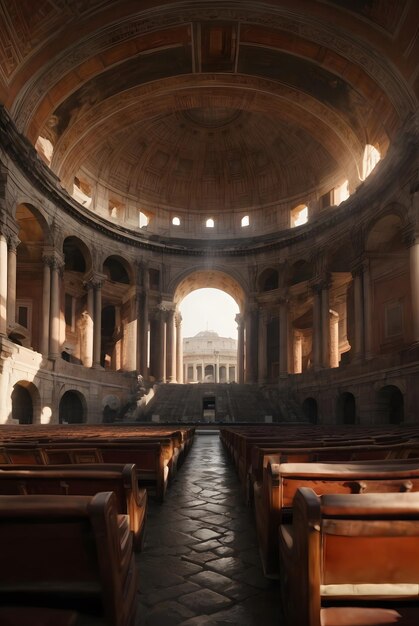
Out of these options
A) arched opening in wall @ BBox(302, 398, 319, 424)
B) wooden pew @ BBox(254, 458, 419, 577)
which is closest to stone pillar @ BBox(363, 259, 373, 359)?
arched opening in wall @ BBox(302, 398, 319, 424)

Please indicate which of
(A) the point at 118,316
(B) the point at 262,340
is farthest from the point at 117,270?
(B) the point at 262,340

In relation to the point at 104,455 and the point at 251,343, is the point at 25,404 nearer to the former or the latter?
the point at 251,343

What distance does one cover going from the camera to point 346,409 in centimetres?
2783

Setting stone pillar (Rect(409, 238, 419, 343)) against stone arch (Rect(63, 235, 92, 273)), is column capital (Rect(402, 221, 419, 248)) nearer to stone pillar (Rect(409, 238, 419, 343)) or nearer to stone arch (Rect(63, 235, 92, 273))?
stone pillar (Rect(409, 238, 419, 343))

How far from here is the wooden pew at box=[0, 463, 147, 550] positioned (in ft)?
10.4

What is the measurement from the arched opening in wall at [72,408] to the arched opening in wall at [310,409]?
14113 mm

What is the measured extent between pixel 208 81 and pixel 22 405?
22.0 meters

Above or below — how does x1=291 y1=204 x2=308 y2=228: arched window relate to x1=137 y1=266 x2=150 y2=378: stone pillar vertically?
above

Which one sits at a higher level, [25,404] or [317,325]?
[317,325]

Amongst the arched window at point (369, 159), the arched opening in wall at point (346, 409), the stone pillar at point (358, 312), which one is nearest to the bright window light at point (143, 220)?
the arched window at point (369, 159)

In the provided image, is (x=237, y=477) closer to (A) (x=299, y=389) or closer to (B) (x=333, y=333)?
(A) (x=299, y=389)

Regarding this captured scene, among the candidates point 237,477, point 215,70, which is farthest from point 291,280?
point 237,477

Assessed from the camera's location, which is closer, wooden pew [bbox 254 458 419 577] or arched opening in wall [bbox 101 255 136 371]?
wooden pew [bbox 254 458 419 577]

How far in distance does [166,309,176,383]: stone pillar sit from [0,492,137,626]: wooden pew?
36.1 m
